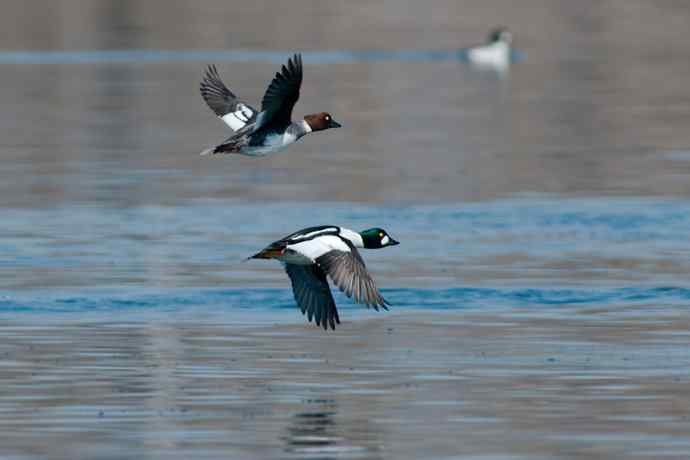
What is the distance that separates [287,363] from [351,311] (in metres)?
3.05

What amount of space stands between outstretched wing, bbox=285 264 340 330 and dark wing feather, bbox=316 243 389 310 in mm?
463

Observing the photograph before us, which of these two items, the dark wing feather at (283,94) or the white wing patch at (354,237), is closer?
the dark wing feather at (283,94)

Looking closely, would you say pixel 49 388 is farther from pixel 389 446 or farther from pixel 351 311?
pixel 351 311

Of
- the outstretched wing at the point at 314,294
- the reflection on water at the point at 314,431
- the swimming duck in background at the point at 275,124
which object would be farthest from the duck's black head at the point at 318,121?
the reflection on water at the point at 314,431

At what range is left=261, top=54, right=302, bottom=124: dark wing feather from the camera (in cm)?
1656

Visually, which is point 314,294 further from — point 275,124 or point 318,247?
point 275,124

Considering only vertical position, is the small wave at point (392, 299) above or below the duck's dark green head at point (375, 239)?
below

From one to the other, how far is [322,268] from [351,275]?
33 centimetres

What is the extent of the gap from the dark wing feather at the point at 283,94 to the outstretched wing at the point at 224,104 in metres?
1.53

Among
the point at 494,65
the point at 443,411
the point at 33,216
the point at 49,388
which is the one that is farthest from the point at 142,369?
the point at 494,65

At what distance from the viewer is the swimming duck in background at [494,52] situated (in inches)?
2173

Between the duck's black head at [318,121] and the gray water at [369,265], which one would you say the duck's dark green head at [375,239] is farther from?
the duck's black head at [318,121]

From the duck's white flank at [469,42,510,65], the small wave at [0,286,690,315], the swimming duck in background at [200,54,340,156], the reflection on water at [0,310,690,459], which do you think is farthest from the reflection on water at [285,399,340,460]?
the duck's white flank at [469,42,510,65]

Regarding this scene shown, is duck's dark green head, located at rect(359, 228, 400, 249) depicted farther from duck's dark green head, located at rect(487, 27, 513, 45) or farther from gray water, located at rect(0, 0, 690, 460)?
duck's dark green head, located at rect(487, 27, 513, 45)
